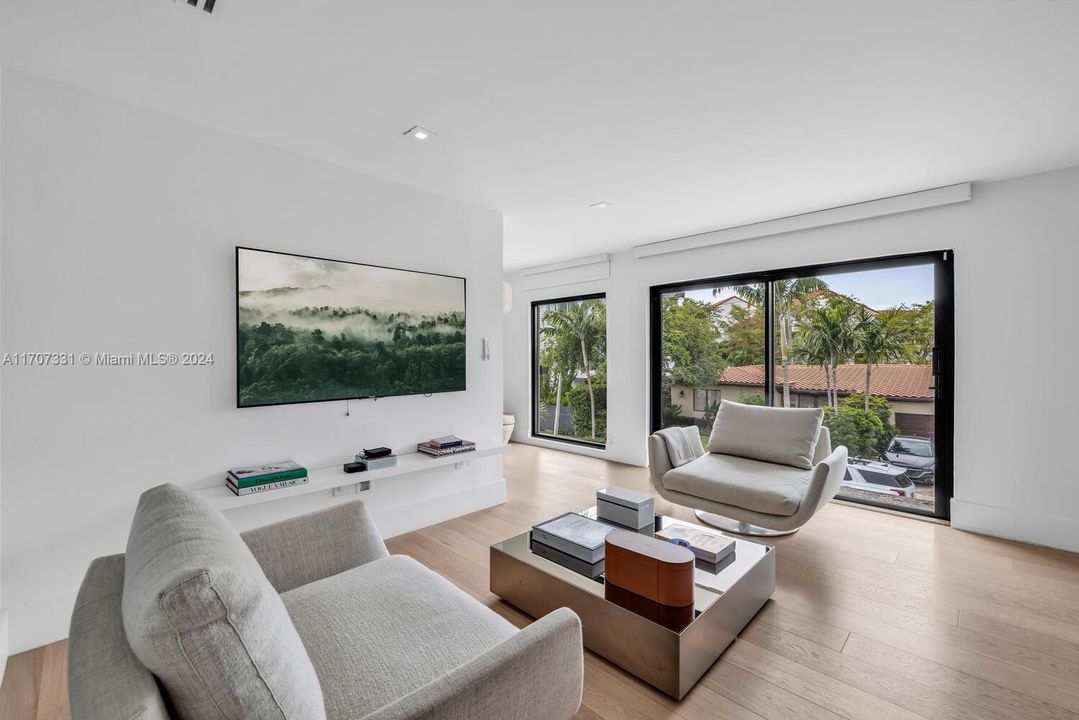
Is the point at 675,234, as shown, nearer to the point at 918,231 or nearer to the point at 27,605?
the point at 918,231

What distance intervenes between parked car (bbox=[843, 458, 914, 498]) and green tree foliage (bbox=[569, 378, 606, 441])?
251cm

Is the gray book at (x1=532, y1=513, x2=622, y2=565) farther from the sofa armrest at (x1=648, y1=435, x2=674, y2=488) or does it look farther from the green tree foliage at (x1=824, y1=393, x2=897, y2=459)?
the green tree foliage at (x1=824, y1=393, x2=897, y2=459)

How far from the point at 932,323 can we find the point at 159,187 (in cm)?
482

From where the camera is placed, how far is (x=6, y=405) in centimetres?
194

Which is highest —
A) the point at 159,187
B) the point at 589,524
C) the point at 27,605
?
the point at 159,187

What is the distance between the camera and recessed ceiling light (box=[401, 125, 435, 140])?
2406 millimetres

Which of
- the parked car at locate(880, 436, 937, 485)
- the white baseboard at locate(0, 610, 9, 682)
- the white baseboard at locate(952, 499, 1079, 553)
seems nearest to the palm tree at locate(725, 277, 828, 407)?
the parked car at locate(880, 436, 937, 485)

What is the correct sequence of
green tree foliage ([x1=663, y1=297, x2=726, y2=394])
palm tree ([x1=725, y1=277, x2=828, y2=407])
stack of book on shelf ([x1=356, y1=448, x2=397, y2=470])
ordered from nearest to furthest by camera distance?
stack of book on shelf ([x1=356, y1=448, x2=397, y2=470]) → palm tree ([x1=725, y1=277, x2=828, y2=407]) → green tree foliage ([x1=663, y1=297, x2=726, y2=394])

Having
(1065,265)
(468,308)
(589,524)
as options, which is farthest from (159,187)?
(1065,265)

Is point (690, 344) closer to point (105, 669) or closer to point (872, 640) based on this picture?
point (872, 640)

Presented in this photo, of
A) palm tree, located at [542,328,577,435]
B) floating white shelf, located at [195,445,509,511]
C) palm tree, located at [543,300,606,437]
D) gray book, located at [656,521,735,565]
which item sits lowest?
gray book, located at [656,521,735,565]

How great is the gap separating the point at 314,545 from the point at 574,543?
105 cm

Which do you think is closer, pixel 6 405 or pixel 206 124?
pixel 6 405

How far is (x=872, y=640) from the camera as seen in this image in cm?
200
